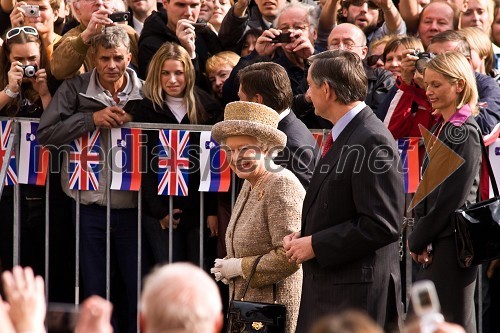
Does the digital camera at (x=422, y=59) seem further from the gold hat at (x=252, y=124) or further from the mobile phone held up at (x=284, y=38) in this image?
the gold hat at (x=252, y=124)

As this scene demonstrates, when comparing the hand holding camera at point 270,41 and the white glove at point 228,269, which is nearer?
the white glove at point 228,269

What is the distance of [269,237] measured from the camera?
6.45m

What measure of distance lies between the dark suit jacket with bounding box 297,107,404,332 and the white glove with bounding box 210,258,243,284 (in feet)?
1.55

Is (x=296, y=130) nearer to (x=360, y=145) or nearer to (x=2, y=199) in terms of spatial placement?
(x=360, y=145)

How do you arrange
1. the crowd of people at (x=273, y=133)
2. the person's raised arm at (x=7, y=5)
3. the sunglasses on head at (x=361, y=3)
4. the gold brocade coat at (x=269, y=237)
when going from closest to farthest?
the crowd of people at (x=273, y=133) < the gold brocade coat at (x=269, y=237) < the person's raised arm at (x=7, y=5) < the sunglasses on head at (x=361, y=3)

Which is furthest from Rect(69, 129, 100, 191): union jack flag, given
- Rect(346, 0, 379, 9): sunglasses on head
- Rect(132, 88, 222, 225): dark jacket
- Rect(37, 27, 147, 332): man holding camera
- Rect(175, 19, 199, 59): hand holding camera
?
Rect(346, 0, 379, 9): sunglasses on head

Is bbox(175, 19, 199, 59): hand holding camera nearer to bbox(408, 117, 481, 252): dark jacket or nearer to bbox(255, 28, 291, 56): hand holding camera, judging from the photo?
bbox(255, 28, 291, 56): hand holding camera

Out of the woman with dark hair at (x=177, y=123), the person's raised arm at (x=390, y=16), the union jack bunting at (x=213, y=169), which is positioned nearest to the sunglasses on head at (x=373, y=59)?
the person's raised arm at (x=390, y=16)

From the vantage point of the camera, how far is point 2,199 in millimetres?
8070

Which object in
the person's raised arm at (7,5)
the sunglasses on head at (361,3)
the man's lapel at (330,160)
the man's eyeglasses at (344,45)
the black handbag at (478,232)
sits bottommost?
the black handbag at (478,232)

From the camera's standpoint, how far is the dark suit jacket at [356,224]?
19.6 feet

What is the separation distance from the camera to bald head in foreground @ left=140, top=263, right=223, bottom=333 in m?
3.56

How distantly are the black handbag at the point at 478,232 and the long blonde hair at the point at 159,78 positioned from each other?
7.37 ft

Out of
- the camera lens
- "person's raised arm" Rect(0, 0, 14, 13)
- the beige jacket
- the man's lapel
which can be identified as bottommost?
the man's lapel
